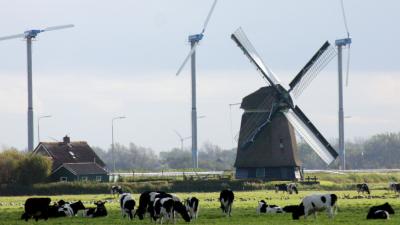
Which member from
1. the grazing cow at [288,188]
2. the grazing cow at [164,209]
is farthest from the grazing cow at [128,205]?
the grazing cow at [288,188]

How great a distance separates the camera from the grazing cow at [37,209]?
5494 cm

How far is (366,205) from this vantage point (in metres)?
63.3

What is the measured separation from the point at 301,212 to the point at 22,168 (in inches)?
2362

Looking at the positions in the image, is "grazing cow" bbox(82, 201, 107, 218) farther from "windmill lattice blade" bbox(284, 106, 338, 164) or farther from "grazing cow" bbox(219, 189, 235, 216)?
"windmill lattice blade" bbox(284, 106, 338, 164)

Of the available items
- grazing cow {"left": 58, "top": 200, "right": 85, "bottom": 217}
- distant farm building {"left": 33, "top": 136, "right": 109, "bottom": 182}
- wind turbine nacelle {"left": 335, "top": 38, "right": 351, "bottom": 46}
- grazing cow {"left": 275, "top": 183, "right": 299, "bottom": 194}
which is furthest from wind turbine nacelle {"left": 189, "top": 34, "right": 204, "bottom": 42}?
grazing cow {"left": 58, "top": 200, "right": 85, "bottom": 217}

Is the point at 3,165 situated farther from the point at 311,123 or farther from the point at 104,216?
the point at 104,216

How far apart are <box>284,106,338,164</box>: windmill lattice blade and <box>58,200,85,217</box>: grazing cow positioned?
59814 mm

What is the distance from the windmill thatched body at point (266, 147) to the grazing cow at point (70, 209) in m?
59.4

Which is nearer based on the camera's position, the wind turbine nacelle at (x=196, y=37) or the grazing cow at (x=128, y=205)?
the grazing cow at (x=128, y=205)

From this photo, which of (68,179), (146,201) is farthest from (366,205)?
(68,179)

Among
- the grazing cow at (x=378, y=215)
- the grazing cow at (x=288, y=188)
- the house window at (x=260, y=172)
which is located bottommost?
the grazing cow at (x=378, y=215)

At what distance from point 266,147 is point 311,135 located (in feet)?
Answer: 15.3

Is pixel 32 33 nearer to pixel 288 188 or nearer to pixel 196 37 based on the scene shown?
pixel 196 37

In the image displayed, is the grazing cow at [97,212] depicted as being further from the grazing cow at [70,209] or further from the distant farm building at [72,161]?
the distant farm building at [72,161]
